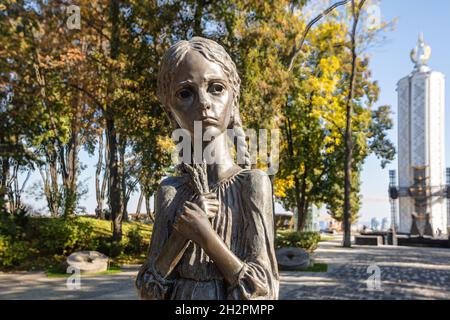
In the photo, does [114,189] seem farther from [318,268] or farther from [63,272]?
[318,268]

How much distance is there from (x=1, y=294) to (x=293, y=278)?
8.10 metres

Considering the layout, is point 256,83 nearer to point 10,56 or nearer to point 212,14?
point 212,14

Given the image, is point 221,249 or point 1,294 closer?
point 221,249

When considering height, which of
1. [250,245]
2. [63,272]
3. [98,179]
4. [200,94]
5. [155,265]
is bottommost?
[63,272]

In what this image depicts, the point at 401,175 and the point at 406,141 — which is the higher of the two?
the point at 406,141

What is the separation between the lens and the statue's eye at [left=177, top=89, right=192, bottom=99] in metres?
2.52

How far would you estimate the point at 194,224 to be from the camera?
2.23 m

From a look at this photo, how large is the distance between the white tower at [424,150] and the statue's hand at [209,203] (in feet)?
139

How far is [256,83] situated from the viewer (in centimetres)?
1462

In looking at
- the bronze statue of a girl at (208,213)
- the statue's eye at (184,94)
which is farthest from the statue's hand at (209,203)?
the statue's eye at (184,94)

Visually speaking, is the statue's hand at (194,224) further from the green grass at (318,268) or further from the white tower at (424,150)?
the white tower at (424,150)

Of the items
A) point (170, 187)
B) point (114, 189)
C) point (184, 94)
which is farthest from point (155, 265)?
point (114, 189)

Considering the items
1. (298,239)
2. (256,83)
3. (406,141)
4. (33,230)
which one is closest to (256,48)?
(256,83)

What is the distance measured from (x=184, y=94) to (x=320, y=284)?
1026 centimetres
